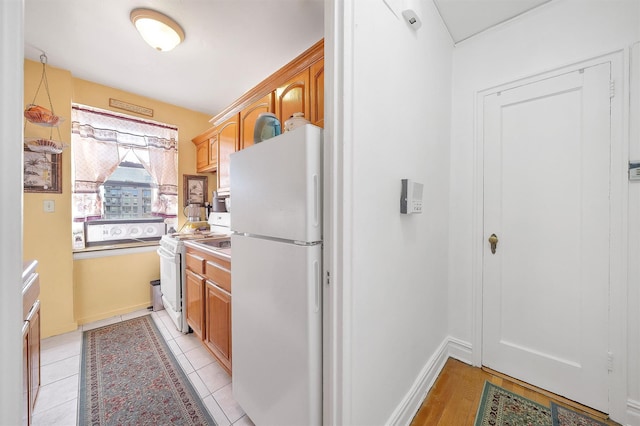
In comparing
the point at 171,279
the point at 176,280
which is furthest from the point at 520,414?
the point at 171,279

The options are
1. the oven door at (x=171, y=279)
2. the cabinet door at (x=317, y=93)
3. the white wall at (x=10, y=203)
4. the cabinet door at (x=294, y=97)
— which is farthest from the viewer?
the oven door at (x=171, y=279)

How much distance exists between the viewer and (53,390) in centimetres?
168

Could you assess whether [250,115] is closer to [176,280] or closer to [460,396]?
[176,280]

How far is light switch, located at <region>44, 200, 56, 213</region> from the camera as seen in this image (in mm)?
2312

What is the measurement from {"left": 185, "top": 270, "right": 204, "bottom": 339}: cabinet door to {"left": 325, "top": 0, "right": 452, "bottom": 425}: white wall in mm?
1518

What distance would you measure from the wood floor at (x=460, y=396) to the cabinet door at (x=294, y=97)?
202 cm

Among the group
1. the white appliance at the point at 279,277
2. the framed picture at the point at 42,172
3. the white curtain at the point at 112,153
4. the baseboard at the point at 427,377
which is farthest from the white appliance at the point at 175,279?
the baseboard at the point at 427,377

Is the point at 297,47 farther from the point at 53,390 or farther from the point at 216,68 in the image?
the point at 53,390

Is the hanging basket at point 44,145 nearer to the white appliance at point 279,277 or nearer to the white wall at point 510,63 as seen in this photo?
the white appliance at point 279,277

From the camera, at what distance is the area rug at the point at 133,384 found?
1481 millimetres

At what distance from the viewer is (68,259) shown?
7.95ft

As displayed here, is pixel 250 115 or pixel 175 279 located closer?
pixel 250 115

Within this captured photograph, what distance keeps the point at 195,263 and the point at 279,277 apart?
1.38 meters

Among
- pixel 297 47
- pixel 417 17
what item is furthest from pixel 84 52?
pixel 417 17
